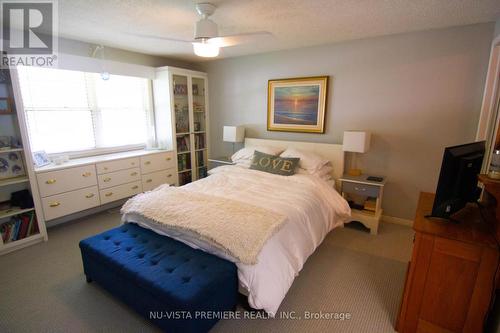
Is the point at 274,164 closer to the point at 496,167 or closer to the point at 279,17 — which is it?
the point at 279,17

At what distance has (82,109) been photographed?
134 inches

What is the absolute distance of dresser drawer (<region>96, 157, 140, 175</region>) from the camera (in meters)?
3.27

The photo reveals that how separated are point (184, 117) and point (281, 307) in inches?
137

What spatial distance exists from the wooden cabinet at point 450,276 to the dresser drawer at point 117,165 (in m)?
3.52

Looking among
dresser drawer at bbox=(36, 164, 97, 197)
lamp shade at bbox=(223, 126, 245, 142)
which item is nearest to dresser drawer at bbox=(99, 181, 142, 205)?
dresser drawer at bbox=(36, 164, 97, 197)

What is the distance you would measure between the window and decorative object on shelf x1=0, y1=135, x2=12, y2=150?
352 millimetres

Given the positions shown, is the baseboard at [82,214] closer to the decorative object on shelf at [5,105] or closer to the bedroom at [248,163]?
the bedroom at [248,163]

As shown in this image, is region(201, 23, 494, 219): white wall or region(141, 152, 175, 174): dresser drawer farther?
region(141, 152, 175, 174): dresser drawer

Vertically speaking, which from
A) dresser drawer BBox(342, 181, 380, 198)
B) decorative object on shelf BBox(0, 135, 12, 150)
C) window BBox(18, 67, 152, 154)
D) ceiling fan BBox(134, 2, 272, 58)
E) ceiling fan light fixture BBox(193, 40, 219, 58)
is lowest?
dresser drawer BBox(342, 181, 380, 198)

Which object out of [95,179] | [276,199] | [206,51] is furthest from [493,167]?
[95,179]

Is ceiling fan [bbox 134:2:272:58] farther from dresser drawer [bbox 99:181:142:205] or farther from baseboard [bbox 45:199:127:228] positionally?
baseboard [bbox 45:199:127:228]

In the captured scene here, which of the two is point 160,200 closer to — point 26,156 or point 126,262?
point 126,262

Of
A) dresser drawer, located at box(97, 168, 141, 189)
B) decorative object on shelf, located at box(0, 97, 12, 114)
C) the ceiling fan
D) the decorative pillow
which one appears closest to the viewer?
the ceiling fan

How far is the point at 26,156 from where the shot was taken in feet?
8.60
